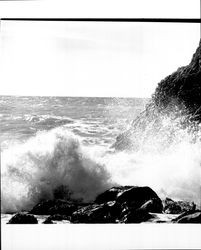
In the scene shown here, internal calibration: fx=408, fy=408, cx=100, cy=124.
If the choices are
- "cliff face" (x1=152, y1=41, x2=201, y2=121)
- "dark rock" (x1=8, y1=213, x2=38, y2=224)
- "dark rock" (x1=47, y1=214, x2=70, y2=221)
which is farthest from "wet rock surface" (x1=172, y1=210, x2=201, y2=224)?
"dark rock" (x1=8, y1=213, x2=38, y2=224)

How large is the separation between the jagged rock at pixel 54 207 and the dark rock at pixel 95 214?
0.06 m

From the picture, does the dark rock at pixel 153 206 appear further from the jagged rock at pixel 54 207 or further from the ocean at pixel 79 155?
the jagged rock at pixel 54 207

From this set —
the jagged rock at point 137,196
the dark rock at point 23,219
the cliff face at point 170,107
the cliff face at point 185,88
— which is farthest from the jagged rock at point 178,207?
the dark rock at point 23,219

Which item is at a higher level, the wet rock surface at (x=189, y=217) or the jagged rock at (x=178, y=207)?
the jagged rock at (x=178, y=207)

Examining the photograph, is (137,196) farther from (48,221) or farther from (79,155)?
(48,221)

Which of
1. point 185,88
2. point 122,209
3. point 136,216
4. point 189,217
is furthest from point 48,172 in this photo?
point 185,88

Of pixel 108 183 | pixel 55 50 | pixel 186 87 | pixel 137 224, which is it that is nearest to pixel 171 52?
pixel 186 87

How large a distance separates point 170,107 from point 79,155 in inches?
36.3

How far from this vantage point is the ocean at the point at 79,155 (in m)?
3.41

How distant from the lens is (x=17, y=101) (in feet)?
11.1

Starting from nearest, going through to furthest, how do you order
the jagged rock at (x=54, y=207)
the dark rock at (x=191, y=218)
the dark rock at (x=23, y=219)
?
the dark rock at (x=23, y=219), the jagged rock at (x=54, y=207), the dark rock at (x=191, y=218)

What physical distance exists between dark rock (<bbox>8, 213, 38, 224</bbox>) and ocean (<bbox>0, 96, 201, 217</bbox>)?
0.06 m

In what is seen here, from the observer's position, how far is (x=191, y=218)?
358cm

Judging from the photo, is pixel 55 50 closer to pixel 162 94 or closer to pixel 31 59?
pixel 31 59
